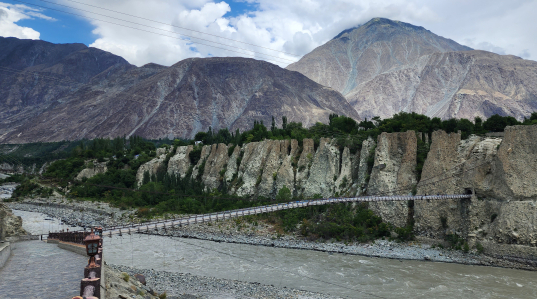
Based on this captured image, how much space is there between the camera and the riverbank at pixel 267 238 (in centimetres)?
2156

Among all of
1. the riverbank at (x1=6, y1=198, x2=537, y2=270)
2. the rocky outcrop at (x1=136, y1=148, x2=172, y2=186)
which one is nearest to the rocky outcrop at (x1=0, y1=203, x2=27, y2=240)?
the riverbank at (x1=6, y1=198, x2=537, y2=270)

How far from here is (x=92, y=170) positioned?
57.7 meters

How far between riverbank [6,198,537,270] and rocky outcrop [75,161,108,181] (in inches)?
498

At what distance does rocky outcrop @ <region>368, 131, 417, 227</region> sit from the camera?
26312mm

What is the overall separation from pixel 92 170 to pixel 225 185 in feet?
84.4

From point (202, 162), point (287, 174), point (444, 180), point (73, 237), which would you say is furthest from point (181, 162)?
point (73, 237)

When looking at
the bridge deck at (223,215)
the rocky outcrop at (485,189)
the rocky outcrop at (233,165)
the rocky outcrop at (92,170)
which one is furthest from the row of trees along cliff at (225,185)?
the bridge deck at (223,215)

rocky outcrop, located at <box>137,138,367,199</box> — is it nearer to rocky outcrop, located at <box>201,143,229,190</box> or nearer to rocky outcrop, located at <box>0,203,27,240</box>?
rocky outcrop, located at <box>201,143,229,190</box>

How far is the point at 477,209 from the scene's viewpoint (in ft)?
75.6

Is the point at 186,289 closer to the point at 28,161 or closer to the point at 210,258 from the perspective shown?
the point at 210,258

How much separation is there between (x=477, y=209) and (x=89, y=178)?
1883 inches

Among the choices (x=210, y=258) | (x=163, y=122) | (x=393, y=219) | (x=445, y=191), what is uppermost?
(x=163, y=122)

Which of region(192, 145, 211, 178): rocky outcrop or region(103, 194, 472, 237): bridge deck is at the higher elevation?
region(192, 145, 211, 178): rocky outcrop

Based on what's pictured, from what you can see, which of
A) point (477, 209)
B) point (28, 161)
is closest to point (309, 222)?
point (477, 209)
